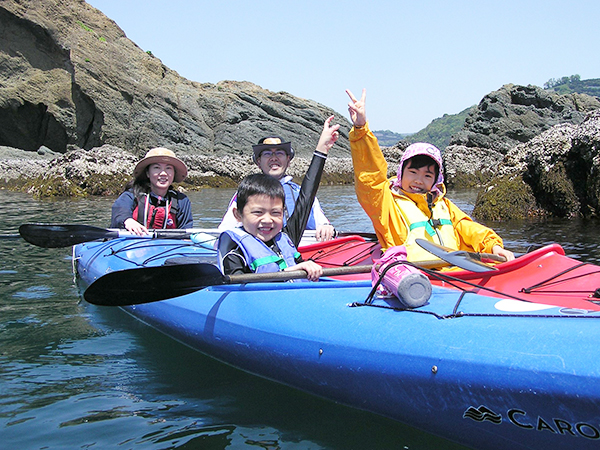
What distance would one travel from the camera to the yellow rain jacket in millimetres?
3407

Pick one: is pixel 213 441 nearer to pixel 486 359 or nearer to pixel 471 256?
pixel 486 359

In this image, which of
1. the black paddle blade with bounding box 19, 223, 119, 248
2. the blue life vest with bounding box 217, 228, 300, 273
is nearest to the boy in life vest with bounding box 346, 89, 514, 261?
the blue life vest with bounding box 217, 228, 300, 273

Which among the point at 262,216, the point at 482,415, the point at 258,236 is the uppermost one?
the point at 262,216

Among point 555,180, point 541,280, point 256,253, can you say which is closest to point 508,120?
point 555,180

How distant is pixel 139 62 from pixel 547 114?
82.8 ft

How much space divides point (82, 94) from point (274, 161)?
30907 millimetres

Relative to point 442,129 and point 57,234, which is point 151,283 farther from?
point 442,129

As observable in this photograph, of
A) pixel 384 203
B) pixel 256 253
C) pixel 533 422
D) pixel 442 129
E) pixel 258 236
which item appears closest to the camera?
pixel 533 422

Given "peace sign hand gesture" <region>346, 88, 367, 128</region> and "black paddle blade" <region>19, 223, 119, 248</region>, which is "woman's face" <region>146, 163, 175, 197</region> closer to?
"black paddle blade" <region>19, 223, 119, 248</region>

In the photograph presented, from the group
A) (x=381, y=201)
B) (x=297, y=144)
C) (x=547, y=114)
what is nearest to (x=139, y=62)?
(x=297, y=144)

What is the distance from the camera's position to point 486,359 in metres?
2.19

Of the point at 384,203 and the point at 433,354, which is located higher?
the point at 384,203

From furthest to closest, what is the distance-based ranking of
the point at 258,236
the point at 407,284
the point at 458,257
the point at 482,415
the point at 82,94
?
1. the point at 82,94
2. the point at 258,236
3. the point at 458,257
4. the point at 407,284
5. the point at 482,415

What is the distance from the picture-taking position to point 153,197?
238 inches
